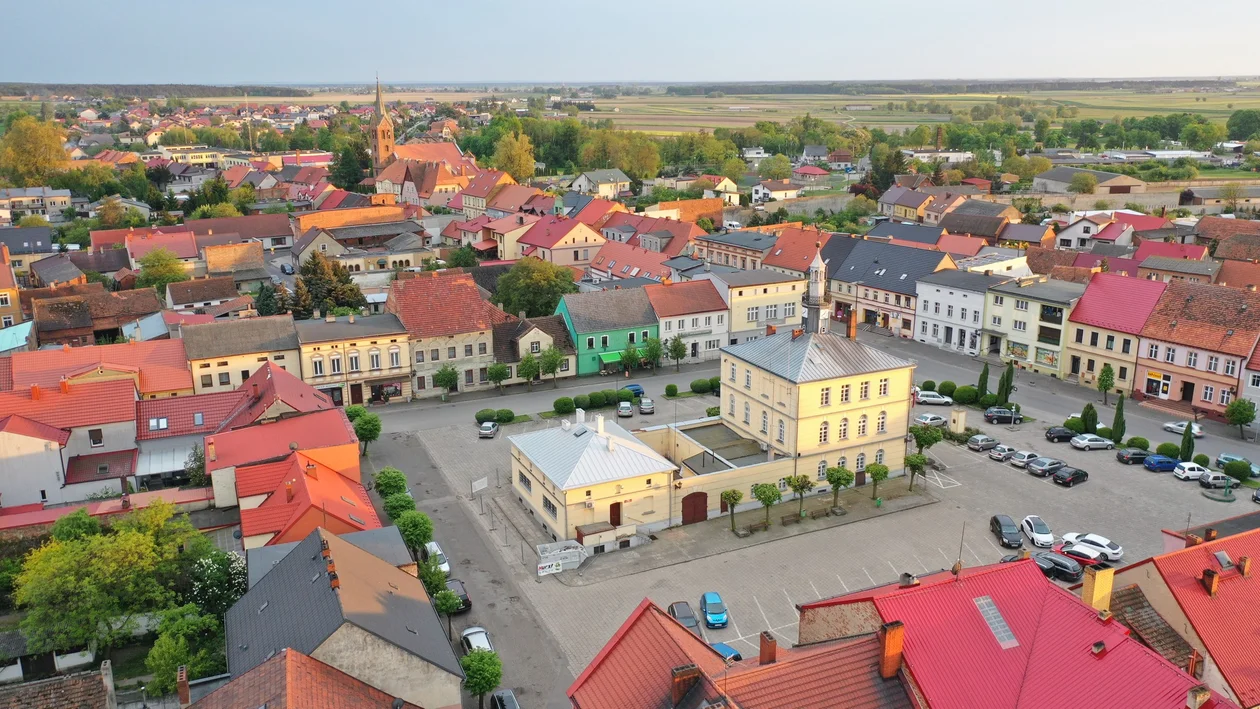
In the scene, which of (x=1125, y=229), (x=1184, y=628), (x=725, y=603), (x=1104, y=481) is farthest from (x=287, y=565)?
(x=1125, y=229)

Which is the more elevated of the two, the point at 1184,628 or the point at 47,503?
the point at 1184,628

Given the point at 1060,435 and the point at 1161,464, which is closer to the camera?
the point at 1161,464

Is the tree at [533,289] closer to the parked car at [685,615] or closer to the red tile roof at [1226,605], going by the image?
the parked car at [685,615]

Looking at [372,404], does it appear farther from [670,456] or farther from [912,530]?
[912,530]

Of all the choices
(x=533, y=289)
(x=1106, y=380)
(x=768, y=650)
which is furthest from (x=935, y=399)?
(x=768, y=650)

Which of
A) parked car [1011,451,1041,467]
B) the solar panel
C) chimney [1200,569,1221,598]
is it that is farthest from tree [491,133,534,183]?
the solar panel

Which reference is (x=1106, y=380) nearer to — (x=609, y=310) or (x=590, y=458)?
(x=609, y=310)
